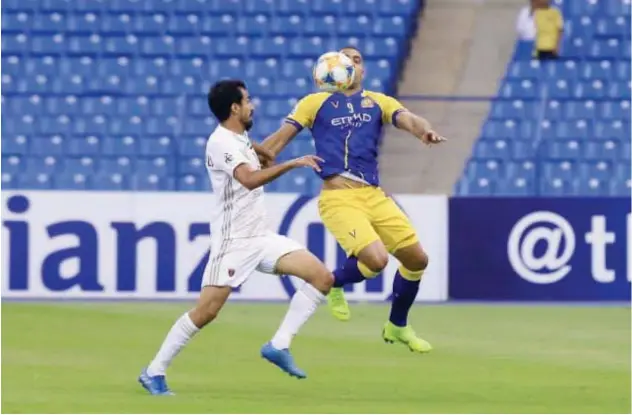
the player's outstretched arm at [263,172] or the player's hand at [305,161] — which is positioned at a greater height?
the player's hand at [305,161]

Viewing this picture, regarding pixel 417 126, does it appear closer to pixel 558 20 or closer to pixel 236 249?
pixel 236 249

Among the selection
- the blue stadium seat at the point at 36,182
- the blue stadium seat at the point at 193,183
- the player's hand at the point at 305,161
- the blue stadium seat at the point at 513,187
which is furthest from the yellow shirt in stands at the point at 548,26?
the player's hand at the point at 305,161

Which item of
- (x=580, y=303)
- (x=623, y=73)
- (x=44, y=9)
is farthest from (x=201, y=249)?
(x=623, y=73)

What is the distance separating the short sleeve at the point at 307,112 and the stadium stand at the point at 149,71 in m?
7.14

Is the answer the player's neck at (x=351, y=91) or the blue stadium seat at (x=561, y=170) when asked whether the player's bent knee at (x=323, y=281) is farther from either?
the blue stadium seat at (x=561, y=170)

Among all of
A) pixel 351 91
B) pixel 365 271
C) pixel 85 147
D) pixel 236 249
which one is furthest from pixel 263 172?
pixel 85 147

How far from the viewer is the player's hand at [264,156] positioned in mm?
10336

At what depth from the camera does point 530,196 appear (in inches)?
673

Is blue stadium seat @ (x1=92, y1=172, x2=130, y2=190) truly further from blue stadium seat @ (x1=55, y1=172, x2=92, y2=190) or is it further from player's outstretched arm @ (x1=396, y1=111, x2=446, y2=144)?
player's outstretched arm @ (x1=396, y1=111, x2=446, y2=144)

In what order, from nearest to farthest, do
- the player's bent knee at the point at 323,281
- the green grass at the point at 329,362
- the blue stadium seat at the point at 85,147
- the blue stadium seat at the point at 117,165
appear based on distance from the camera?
1. the green grass at the point at 329,362
2. the player's bent knee at the point at 323,281
3. the blue stadium seat at the point at 117,165
4. the blue stadium seat at the point at 85,147

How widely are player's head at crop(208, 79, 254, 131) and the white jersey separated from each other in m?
0.09

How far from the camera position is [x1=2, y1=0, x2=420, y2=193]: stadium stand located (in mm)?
19141

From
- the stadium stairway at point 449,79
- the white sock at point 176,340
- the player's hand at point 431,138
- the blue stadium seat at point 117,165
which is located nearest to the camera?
the white sock at point 176,340

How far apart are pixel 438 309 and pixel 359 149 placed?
5.18 m
